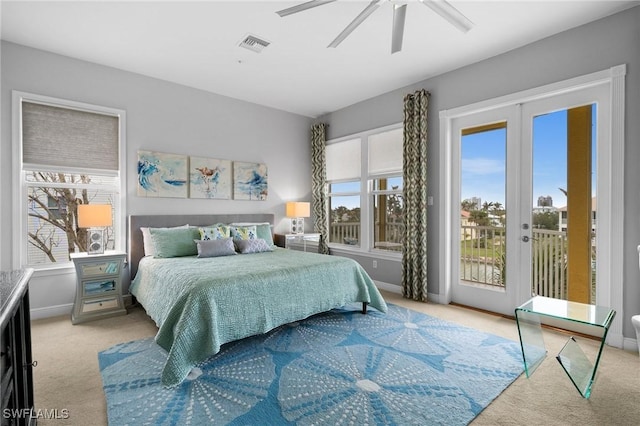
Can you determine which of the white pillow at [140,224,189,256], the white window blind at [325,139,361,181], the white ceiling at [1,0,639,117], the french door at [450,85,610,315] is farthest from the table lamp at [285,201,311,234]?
the french door at [450,85,610,315]

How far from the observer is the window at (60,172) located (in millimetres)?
3369

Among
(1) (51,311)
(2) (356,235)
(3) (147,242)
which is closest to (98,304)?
(1) (51,311)

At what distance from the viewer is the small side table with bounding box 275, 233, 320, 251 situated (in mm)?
5036

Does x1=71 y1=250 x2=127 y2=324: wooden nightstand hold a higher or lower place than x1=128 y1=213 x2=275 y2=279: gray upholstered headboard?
lower

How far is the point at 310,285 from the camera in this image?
10.0ft

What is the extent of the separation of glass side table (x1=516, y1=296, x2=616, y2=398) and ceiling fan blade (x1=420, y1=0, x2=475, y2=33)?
2172mm

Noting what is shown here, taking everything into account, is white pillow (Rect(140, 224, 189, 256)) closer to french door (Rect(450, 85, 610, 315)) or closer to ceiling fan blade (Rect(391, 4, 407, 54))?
ceiling fan blade (Rect(391, 4, 407, 54))

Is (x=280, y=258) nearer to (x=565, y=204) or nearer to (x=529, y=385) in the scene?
(x=529, y=385)

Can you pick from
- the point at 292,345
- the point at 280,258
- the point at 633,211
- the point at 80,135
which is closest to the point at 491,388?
the point at 292,345

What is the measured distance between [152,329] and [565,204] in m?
4.24

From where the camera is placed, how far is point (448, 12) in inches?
92.1

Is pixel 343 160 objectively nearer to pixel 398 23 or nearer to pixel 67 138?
pixel 398 23

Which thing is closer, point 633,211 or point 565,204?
point 633,211

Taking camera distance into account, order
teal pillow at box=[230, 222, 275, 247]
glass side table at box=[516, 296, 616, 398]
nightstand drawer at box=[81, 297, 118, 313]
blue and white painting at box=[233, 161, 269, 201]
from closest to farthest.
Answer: glass side table at box=[516, 296, 616, 398]
nightstand drawer at box=[81, 297, 118, 313]
teal pillow at box=[230, 222, 275, 247]
blue and white painting at box=[233, 161, 269, 201]
